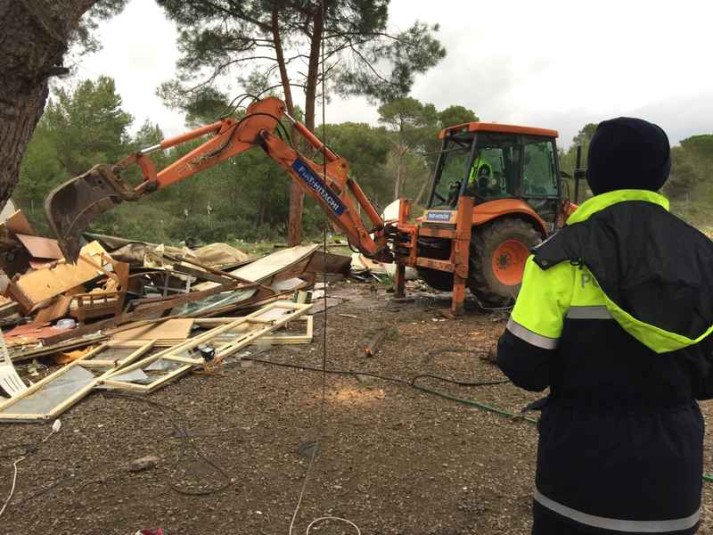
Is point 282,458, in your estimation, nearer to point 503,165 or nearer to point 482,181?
point 482,181

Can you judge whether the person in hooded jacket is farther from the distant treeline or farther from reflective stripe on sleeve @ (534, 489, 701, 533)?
the distant treeline

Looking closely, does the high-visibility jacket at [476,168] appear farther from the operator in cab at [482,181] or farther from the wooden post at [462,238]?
the wooden post at [462,238]

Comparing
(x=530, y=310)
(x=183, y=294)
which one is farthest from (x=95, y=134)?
(x=530, y=310)

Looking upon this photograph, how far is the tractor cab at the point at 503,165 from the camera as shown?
7.45 m

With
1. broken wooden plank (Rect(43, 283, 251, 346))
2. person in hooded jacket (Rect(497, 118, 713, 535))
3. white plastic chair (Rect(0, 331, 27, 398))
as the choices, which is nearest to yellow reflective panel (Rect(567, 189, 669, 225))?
person in hooded jacket (Rect(497, 118, 713, 535))

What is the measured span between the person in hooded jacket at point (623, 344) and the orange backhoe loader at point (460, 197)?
5.08 meters

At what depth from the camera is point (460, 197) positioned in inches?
279

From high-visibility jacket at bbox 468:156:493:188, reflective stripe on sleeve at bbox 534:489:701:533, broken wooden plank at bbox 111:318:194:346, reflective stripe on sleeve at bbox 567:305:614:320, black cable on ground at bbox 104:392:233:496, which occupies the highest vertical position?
high-visibility jacket at bbox 468:156:493:188

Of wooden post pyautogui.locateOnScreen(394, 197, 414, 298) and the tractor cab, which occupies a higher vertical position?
the tractor cab

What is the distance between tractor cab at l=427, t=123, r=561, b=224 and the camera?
24.4 feet

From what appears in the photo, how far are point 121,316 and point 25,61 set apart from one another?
5.21 meters

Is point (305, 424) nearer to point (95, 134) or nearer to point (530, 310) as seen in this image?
point (530, 310)

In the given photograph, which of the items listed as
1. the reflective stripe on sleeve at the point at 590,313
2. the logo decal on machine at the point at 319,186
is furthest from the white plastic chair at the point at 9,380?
the reflective stripe on sleeve at the point at 590,313

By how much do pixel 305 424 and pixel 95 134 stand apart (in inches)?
1035
